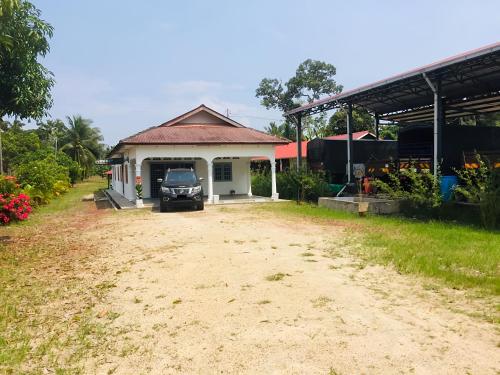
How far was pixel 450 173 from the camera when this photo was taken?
49.4ft

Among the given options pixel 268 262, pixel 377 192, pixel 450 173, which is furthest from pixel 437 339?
pixel 377 192

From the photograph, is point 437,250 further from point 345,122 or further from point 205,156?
point 345,122

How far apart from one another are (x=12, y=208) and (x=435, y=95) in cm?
1408

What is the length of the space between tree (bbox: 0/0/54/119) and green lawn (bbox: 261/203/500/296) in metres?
7.76

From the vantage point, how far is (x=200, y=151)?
1883 cm

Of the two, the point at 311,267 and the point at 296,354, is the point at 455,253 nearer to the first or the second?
the point at 311,267

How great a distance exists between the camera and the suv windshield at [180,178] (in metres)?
16.7

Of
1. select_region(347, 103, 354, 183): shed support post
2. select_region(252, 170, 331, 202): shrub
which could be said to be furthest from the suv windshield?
select_region(347, 103, 354, 183): shed support post

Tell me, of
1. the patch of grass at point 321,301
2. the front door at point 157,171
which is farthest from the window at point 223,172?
the patch of grass at point 321,301

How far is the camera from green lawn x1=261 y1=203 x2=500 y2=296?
5.83 m

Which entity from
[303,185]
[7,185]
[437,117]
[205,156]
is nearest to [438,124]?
[437,117]

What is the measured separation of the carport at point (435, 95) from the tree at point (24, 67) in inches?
426

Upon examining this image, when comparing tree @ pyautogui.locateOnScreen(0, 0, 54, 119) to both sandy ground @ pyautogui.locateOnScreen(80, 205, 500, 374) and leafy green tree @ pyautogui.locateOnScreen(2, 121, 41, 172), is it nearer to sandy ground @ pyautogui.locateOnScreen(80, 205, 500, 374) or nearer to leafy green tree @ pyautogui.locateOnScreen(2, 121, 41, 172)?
sandy ground @ pyautogui.locateOnScreen(80, 205, 500, 374)

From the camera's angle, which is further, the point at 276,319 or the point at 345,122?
the point at 345,122
